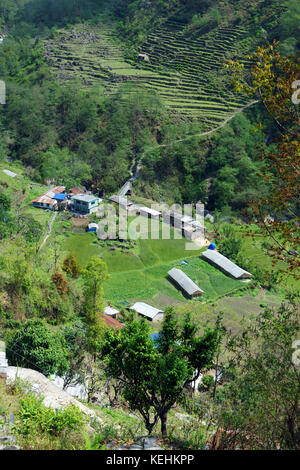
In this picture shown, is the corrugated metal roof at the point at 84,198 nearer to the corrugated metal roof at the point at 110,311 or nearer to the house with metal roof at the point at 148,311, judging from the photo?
the house with metal roof at the point at 148,311

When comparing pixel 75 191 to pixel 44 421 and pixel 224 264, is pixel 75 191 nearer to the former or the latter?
pixel 224 264

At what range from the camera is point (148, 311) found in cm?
1922

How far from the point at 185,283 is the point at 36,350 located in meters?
11.7

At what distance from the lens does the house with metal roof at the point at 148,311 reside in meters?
18.9

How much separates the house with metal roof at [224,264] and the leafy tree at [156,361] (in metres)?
16.2

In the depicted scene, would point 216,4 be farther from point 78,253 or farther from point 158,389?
point 158,389

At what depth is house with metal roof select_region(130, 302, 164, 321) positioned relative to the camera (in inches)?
744

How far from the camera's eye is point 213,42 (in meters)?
44.8

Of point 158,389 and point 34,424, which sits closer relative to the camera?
point 34,424

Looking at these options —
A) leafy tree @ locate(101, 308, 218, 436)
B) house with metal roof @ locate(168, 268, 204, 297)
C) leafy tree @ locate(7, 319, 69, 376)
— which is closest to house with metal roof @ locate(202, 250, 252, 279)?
house with metal roof @ locate(168, 268, 204, 297)

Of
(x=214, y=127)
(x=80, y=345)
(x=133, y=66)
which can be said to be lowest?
(x=80, y=345)

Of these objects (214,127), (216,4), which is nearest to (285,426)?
(214,127)

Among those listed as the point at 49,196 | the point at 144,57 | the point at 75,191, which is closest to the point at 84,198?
the point at 49,196
